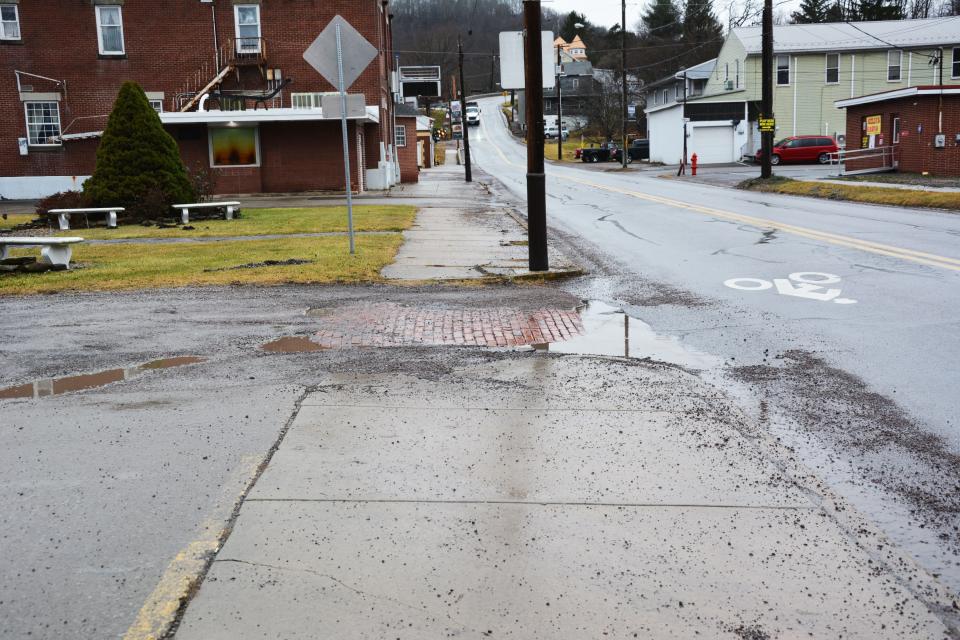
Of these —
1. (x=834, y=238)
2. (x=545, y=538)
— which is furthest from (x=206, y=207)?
(x=545, y=538)

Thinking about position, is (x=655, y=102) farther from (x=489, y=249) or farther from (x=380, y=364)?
(x=380, y=364)

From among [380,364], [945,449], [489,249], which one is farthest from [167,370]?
[489,249]

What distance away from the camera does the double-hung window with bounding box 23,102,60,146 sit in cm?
3728

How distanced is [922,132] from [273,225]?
1014 inches

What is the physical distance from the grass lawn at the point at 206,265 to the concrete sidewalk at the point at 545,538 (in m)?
6.36

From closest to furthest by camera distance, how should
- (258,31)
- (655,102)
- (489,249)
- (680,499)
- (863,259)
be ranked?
(680,499) → (863,259) → (489,249) → (258,31) → (655,102)

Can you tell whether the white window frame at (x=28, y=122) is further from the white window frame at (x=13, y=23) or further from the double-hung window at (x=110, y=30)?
the double-hung window at (x=110, y=30)

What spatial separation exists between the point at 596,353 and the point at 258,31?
32.7 meters

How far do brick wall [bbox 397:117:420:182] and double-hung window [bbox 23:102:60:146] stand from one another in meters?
17.2

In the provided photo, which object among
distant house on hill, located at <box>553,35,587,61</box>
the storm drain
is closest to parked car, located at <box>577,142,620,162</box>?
the storm drain

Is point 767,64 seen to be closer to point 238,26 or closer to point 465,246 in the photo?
point 238,26

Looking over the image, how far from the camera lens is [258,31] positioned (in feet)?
121

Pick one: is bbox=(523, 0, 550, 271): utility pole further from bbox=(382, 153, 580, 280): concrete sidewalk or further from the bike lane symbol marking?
the bike lane symbol marking

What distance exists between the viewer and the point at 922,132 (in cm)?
3453
